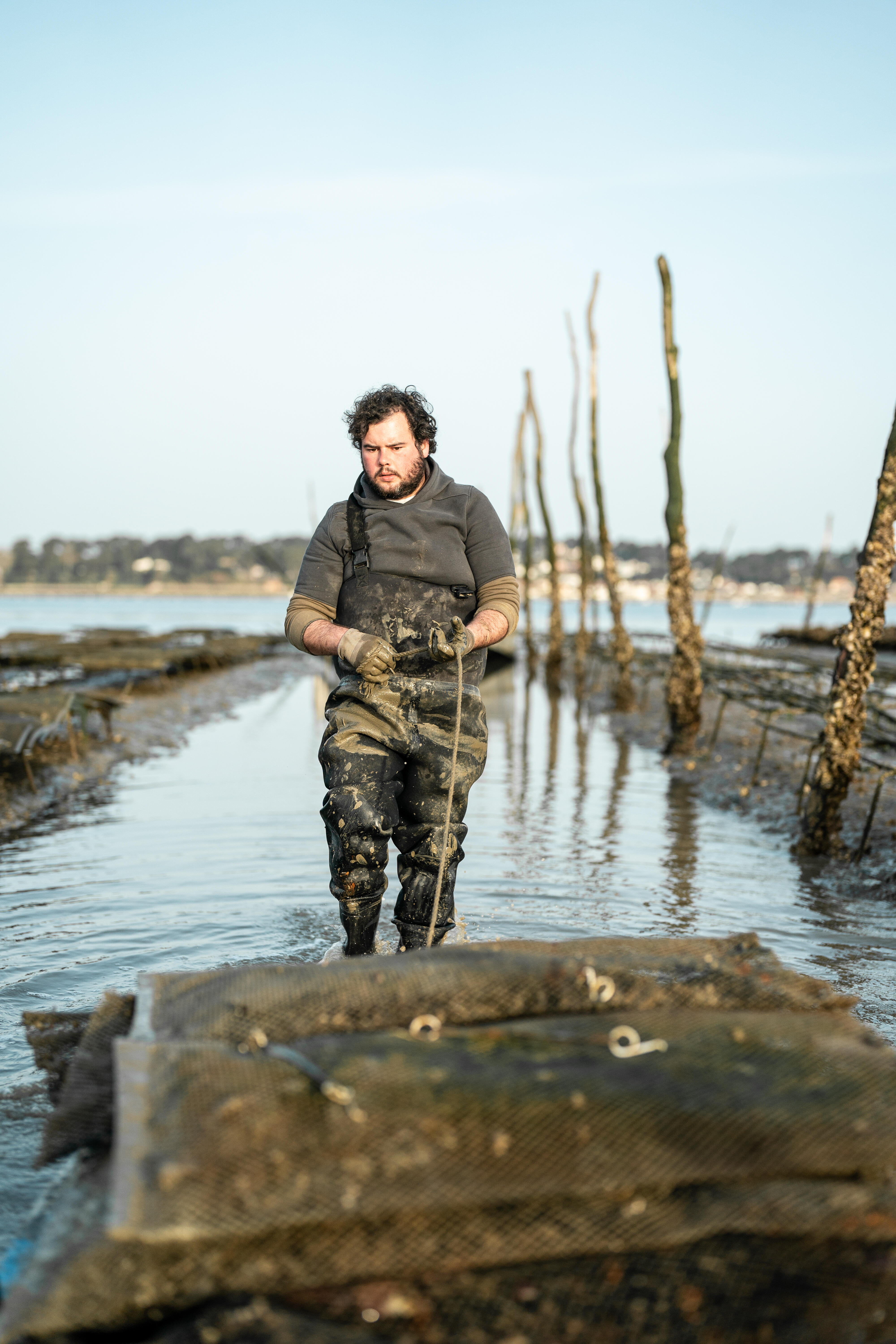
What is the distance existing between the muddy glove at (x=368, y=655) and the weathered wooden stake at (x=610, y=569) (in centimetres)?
1360

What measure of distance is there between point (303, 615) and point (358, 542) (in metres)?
0.35

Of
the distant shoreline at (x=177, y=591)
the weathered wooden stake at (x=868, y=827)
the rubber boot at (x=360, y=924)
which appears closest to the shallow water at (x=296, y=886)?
the weathered wooden stake at (x=868, y=827)

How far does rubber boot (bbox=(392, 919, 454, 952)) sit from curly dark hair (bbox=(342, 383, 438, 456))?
189 cm

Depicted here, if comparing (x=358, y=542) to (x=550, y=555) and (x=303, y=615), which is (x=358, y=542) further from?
(x=550, y=555)

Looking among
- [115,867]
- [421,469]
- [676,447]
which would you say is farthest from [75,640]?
[421,469]

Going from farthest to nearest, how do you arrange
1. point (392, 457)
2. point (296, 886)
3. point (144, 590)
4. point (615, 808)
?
point (144, 590) → point (615, 808) → point (296, 886) → point (392, 457)

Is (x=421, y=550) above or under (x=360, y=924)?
above

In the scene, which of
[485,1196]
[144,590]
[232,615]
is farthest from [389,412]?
[144,590]

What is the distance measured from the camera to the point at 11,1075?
3.39 metres

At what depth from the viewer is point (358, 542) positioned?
4.03 meters

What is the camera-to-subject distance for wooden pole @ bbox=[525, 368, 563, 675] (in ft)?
78.7

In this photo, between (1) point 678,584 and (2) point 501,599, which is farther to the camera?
(1) point 678,584

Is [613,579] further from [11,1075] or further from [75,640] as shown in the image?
[75,640]

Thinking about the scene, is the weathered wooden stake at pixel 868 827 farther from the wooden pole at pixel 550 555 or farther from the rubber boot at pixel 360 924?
the wooden pole at pixel 550 555
